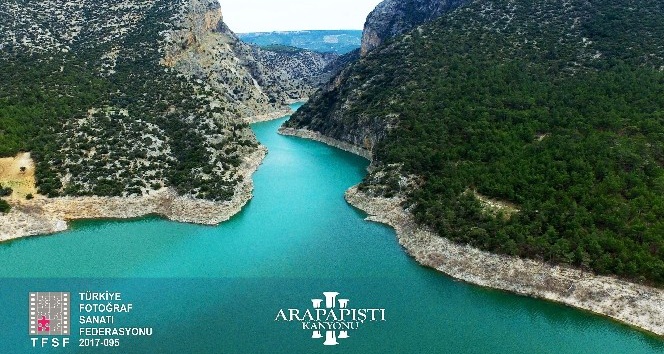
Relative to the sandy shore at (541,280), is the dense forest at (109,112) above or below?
above

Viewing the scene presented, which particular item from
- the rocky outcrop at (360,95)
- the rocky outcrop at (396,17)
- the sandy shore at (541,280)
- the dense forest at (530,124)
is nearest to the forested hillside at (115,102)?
the rocky outcrop at (360,95)

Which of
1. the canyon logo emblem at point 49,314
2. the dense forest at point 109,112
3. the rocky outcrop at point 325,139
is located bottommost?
the canyon logo emblem at point 49,314

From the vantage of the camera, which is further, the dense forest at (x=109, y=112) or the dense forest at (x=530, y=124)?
the dense forest at (x=109, y=112)

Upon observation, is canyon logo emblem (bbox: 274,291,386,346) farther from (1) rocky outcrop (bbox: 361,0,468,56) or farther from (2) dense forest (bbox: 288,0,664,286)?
(1) rocky outcrop (bbox: 361,0,468,56)

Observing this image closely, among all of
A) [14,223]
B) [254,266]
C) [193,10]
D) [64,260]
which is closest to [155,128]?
[14,223]

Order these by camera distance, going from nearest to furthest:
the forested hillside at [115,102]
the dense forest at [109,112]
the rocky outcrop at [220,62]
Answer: the dense forest at [109,112], the forested hillside at [115,102], the rocky outcrop at [220,62]

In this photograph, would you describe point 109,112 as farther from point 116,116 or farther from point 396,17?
point 396,17

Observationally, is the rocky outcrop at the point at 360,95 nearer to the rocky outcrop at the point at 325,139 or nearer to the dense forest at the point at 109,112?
the rocky outcrop at the point at 325,139

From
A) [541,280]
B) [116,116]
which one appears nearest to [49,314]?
[541,280]
